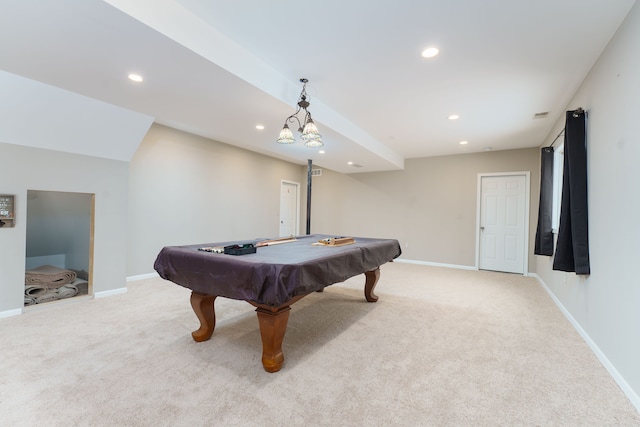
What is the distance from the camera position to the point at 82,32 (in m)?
1.83

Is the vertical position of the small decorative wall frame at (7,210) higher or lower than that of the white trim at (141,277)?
higher

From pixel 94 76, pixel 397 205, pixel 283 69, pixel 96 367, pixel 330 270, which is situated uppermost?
pixel 283 69

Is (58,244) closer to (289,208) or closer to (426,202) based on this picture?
(289,208)

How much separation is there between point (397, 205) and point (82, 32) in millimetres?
6051

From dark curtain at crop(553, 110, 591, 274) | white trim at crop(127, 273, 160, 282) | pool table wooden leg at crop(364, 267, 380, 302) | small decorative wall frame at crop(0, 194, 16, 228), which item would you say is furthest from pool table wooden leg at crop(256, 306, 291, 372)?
white trim at crop(127, 273, 160, 282)

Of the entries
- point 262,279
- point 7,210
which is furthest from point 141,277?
point 262,279

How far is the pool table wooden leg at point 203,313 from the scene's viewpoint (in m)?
2.47

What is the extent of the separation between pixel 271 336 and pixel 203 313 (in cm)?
79

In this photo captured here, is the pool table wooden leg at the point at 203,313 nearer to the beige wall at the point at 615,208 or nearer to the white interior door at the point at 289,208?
the beige wall at the point at 615,208

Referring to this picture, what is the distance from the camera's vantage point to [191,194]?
17.1ft

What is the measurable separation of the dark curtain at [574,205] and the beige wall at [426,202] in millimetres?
3087

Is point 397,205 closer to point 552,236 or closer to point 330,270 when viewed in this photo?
point 552,236

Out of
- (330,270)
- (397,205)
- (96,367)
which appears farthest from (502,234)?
(96,367)

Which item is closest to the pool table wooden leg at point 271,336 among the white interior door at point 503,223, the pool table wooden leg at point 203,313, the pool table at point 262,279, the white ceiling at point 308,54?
the pool table at point 262,279
